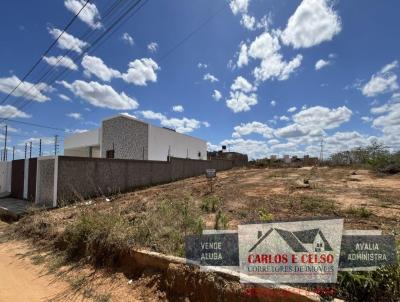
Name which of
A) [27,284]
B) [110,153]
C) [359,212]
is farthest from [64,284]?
[110,153]

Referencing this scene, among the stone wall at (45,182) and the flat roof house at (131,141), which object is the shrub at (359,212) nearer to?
the stone wall at (45,182)

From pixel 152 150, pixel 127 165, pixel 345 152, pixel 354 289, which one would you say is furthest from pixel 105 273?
pixel 345 152

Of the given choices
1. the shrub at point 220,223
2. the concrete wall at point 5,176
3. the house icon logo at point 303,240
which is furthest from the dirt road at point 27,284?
the concrete wall at point 5,176

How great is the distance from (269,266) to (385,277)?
1.23 meters

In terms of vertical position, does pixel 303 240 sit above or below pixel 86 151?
below

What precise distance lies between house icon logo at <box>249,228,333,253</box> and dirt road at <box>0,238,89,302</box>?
3.10 metres

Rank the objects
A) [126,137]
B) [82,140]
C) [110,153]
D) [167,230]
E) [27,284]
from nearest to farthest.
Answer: [27,284]
[167,230]
[126,137]
[110,153]
[82,140]

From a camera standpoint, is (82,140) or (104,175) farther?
(82,140)

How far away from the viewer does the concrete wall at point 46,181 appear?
40.6 feet

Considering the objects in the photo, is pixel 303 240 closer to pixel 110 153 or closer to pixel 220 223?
pixel 220 223

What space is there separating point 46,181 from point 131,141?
10211mm

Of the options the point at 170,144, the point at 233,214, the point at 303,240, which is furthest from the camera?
the point at 170,144

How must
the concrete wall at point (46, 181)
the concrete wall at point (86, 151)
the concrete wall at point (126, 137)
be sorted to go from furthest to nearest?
the concrete wall at point (86, 151), the concrete wall at point (126, 137), the concrete wall at point (46, 181)

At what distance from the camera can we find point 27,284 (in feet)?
16.3
